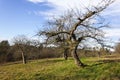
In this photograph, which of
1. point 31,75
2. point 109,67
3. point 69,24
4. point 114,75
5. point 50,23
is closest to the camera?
point 114,75

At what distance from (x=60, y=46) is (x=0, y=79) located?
783 centimetres

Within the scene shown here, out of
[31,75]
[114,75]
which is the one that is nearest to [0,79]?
[31,75]

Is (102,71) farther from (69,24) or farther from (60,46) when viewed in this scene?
(69,24)

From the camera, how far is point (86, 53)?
97.3 feet

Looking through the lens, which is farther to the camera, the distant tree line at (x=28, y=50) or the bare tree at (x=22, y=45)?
the bare tree at (x=22, y=45)

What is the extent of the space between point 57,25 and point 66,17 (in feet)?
5.71

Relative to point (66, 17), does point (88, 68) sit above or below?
below

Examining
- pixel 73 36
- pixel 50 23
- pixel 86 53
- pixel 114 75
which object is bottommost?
pixel 114 75

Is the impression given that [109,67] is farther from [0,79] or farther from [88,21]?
[0,79]

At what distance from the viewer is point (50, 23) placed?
1146 inches

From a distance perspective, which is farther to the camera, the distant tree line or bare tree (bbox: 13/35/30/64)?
bare tree (bbox: 13/35/30/64)

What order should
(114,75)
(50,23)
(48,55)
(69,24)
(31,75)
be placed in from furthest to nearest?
(48,55), (69,24), (50,23), (31,75), (114,75)

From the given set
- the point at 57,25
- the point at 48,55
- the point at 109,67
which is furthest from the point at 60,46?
the point at 48,55

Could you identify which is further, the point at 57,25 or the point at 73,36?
the point at 57,25
